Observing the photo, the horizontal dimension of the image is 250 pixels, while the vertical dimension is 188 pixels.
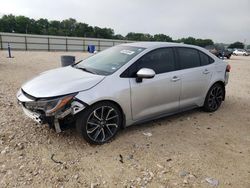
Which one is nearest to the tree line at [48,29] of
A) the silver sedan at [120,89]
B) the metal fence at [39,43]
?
the metal fence at [39,43]

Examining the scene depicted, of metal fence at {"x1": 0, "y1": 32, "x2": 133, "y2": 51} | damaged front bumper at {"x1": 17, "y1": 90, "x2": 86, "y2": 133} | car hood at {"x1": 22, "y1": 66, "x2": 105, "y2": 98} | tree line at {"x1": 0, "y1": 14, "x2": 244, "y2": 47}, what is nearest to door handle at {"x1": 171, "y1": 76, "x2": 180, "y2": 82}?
car hood at {"x1": 22, "y1": 66, "x2": 105, "y2": 98}

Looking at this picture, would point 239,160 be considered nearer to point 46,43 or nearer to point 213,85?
point 213,85

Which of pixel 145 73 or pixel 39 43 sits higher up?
pixel 39 43

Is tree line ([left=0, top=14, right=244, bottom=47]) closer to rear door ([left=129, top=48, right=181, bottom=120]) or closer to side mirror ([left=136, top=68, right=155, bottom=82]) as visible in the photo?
rear door ([left=129, top=48, right=181, bottom=120])

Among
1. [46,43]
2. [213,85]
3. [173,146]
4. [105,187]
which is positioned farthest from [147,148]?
[46,43]

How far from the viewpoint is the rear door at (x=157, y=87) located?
374 centimetres

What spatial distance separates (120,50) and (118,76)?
3.03 feet

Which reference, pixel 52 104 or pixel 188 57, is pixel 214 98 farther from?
pixel 52 104

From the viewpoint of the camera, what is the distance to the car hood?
318 centimetres

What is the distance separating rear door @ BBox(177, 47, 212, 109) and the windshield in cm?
96

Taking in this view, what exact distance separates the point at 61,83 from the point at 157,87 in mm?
1553

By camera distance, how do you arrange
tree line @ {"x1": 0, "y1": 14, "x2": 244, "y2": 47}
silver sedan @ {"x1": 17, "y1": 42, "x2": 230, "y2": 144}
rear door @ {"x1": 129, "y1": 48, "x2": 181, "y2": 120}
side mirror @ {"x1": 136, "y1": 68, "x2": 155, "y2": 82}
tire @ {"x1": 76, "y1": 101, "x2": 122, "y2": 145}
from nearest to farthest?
silver sedan @ {"x1": 17, "y1": 42, "x2": 230, "y2": 144} → tire @ {"x1": 76, "y1": 101, "x2": 122, "y2": 145} → side mirror @ {"x1": 136, "y1": 68, "x2": 155, "y2": 82} → rear door @ {"x1": 129, "y1": 48, "x2": 181, "y2": 120} → tree line @ {"x1": 0, "y1": 14, "x2": 244, "y2": 47}

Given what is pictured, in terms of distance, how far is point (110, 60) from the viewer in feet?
13.5

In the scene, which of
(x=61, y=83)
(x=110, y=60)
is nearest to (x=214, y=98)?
(x=110, y=60)
